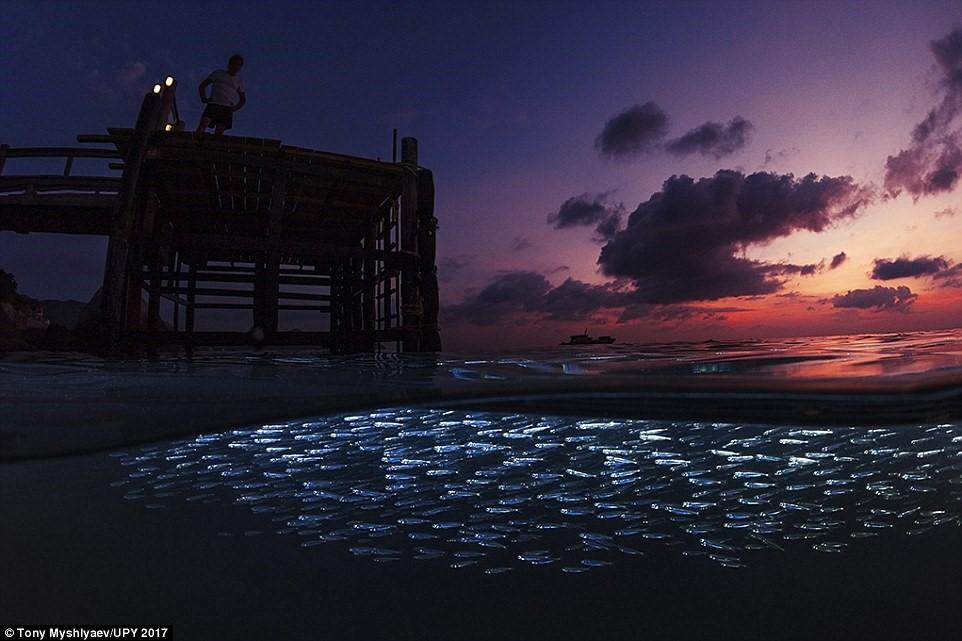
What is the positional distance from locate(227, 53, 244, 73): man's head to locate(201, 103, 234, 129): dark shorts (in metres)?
0.77

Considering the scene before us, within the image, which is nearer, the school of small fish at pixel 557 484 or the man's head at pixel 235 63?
the school of small fish at pixel 557 484

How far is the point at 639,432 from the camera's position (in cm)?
562

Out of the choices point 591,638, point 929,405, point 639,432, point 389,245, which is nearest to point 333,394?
point 591,638

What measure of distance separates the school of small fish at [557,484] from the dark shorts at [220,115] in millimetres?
6882

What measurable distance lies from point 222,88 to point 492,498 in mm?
9161

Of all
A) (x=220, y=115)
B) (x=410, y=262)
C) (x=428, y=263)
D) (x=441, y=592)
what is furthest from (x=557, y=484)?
(x=220, y=115)

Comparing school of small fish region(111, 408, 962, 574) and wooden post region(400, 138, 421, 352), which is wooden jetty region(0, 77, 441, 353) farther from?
school of small fish region(111, 408, 962, 574)

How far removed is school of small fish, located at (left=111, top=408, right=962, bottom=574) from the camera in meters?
3.92

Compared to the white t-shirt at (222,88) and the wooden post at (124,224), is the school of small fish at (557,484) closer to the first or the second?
the wooden post at (124,224)

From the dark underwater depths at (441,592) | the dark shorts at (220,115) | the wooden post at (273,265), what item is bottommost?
the dark underwater depths at (441,592)

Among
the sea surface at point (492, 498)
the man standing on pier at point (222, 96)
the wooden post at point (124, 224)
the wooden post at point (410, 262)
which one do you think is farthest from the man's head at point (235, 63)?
the sea surface at point (492, 498)

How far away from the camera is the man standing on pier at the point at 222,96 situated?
399 inches

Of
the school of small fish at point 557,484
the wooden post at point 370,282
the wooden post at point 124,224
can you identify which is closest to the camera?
the school of small fish at point 557,484

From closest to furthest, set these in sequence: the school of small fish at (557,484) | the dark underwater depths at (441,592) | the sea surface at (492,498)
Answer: the dark underwater depths at (441,592), the sea surface at (492,498), the school of small fish at (557,484)
